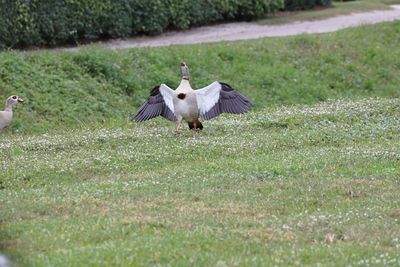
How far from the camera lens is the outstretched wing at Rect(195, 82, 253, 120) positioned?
15234 mm

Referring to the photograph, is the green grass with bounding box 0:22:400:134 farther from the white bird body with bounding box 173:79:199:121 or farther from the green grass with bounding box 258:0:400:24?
the green grass with bounding box 258:0:400:24

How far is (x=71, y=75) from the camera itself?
69.2 ft

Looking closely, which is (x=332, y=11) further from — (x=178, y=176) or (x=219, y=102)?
(x=178, y=176)

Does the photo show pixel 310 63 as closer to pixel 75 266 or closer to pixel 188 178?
pixel 188 178

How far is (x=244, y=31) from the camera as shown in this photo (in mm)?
28953

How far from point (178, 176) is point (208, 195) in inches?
50.1

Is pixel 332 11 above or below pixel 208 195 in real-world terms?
below

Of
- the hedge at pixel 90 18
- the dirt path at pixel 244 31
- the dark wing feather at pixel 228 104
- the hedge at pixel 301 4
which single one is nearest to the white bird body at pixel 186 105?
the dark wing feather at pixel 228 104

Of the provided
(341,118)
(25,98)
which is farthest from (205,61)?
(341,118)

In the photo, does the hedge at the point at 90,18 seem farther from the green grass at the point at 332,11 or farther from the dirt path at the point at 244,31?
the green grass at the point at 332,11

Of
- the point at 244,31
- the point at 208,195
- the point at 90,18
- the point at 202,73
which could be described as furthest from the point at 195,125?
→ the point at 244,31

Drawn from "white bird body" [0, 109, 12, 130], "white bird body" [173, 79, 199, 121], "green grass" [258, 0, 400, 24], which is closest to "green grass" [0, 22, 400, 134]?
"white bird body" [0, 109, 12, 130]

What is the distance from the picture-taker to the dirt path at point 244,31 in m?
25.9

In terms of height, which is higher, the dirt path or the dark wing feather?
the dark wing feather
